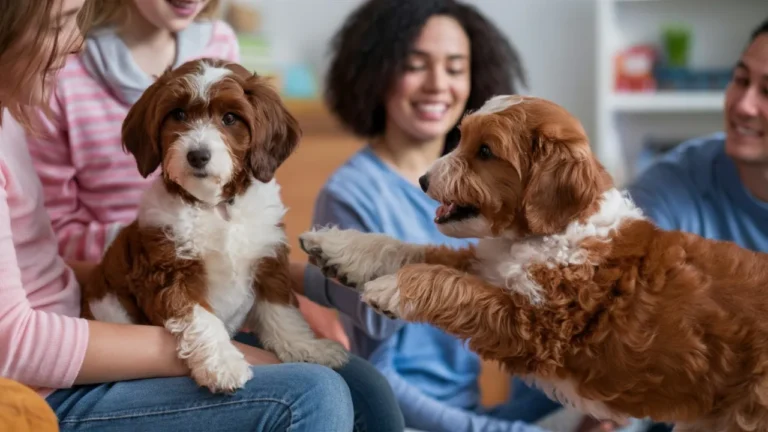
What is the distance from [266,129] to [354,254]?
34 cm

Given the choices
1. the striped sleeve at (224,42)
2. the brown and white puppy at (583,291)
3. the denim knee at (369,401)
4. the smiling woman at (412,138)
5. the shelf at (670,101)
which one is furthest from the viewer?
the shelf at (670,101)

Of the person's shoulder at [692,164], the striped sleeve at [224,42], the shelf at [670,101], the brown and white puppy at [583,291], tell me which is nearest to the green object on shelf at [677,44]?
the shelf at [670,101]

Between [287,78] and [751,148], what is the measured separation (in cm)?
335

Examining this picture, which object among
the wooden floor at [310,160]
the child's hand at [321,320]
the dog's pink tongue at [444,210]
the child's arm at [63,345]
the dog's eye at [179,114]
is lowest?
the wooden floor at [310,160]

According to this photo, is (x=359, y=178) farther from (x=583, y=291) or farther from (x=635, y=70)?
(x=635, y=70)

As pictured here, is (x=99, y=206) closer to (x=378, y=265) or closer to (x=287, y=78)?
(x=378, y=265)

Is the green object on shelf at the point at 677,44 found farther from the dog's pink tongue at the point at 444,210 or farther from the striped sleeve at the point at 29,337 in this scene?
the striped sleeve at the point at 29,337

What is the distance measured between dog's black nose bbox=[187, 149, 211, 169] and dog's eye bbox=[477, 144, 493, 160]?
0.55 meters

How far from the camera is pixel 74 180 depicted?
2291 millimetres

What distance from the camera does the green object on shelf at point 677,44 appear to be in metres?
4.85

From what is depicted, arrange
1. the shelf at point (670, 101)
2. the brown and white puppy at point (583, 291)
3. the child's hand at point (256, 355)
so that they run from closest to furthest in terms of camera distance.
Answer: the brown and white puppy at point (583, 291) < the child's hand at point (256, 355) < the shelf at point (670, 101)

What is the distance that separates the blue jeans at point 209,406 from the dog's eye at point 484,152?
1.87 ft

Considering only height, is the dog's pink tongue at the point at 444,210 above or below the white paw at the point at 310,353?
above

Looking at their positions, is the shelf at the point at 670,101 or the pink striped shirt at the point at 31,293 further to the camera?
the shelf at the point at 670,101
